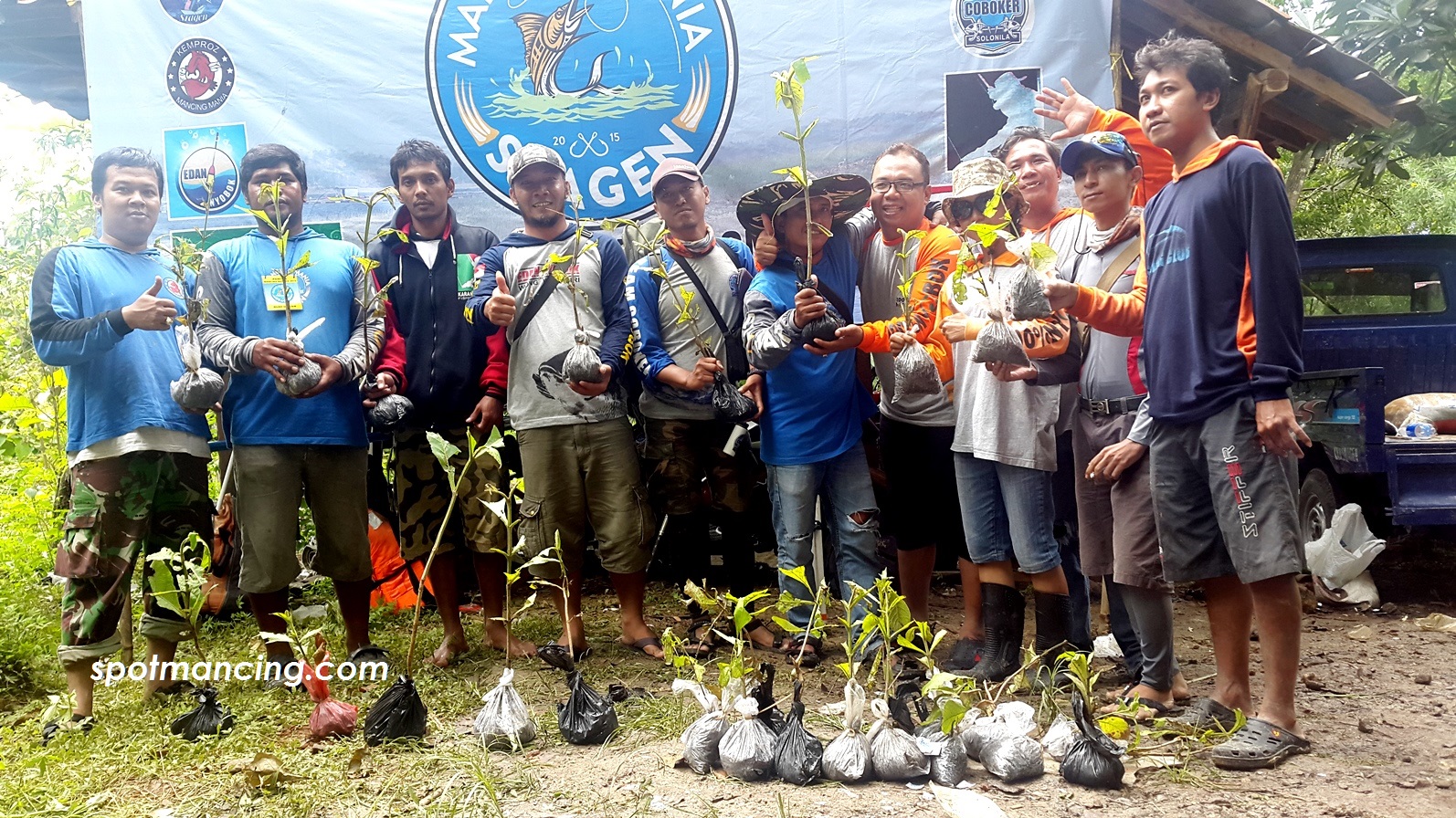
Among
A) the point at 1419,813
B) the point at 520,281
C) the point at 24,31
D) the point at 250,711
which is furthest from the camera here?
the point at 24,31

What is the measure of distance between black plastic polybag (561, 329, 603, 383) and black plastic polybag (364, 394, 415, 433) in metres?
0.68

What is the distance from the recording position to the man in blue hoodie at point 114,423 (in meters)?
3.48

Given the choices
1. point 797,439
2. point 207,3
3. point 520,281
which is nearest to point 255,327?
point 520,281

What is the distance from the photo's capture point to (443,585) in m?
4.18

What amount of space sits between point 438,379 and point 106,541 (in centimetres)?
133

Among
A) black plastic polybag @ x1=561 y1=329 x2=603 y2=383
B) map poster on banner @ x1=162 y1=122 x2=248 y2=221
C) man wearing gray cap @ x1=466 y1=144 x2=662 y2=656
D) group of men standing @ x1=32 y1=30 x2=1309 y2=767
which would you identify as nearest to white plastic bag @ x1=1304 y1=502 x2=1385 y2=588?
group of men standing @ x1=32 y1=30 x2=1309 y2=767

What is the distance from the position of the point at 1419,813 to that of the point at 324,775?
2861mm

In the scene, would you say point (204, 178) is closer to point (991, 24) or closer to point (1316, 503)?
point (991, 24)

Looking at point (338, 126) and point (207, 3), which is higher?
point (207, 3)

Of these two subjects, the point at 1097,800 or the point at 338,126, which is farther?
the point at 338,126

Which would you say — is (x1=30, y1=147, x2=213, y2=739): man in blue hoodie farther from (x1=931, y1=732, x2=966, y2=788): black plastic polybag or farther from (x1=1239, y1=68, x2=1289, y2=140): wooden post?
(x1=1239, y1=68, x2=1289, y2=140): wooden post

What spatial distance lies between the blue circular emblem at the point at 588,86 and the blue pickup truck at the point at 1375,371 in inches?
136

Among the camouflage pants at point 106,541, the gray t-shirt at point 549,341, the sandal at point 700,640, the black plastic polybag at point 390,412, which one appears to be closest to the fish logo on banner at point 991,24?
the gray t-shirt at point 549,341

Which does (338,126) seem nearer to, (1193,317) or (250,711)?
(250,711)
